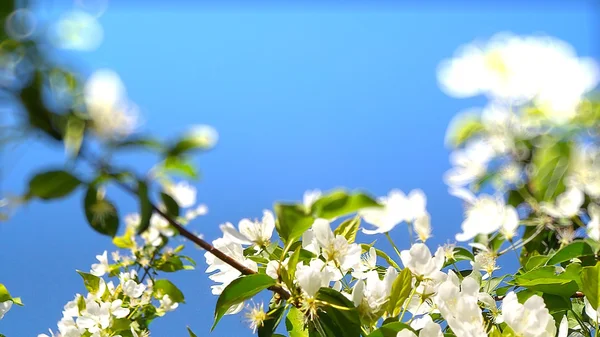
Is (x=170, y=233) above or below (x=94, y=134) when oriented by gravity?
above

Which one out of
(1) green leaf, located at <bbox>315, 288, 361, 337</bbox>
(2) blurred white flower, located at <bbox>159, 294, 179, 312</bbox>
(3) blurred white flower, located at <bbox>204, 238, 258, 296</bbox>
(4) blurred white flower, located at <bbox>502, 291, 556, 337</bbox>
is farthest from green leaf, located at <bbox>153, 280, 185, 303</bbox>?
(4) blurred white flower, located at <bbox>502, 291, 556, 337</bbox>

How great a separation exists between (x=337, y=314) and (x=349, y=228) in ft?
0.35

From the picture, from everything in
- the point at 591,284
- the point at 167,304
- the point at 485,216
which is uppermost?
the point at 167,304

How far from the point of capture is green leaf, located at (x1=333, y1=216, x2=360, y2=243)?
528 millimetres

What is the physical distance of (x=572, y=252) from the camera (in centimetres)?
56

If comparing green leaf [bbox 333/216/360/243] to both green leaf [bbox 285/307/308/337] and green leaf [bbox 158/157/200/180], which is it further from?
green leaf [bbox 158/157/200/180]

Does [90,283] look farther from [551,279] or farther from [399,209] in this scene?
[551,279]

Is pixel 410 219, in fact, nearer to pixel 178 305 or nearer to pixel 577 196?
pixel 577 196

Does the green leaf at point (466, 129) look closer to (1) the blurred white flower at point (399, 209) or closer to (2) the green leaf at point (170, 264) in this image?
(1) the blurred white flower at point (399, 209)

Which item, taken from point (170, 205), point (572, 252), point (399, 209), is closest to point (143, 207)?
point (170, 205)

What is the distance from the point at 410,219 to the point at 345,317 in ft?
0.51

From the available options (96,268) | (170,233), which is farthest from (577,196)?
(96,268)

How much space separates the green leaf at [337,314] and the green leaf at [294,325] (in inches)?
0.9

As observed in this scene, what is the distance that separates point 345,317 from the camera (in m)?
0.44
